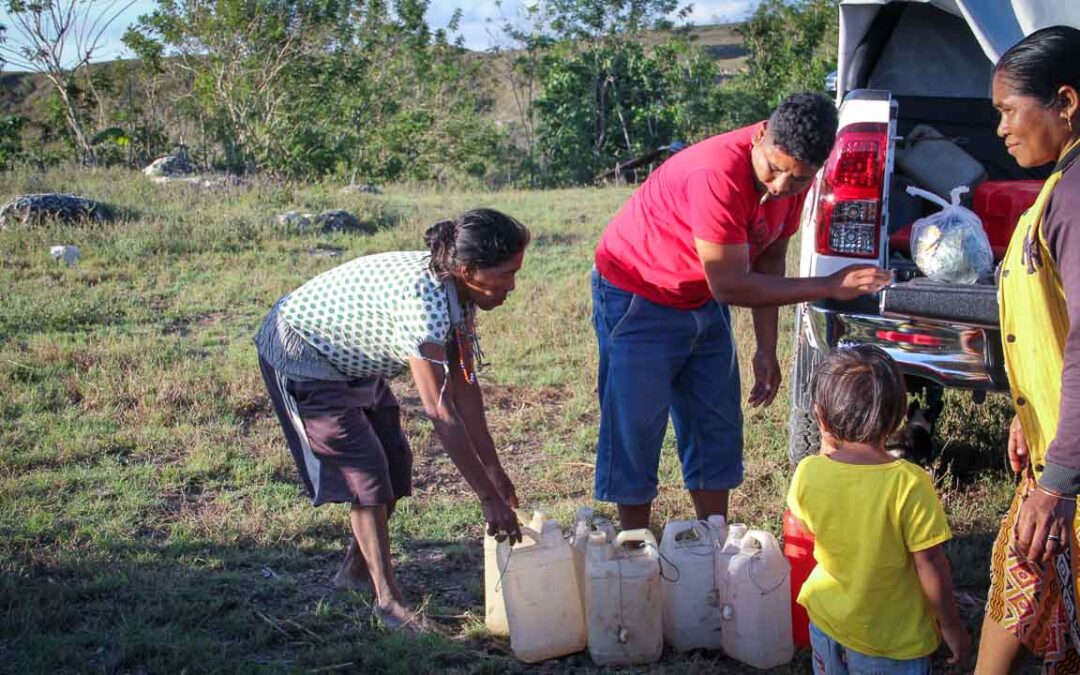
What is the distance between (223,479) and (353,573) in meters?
1.26

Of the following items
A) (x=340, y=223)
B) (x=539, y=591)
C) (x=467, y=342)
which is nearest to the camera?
(x=539, y=591)

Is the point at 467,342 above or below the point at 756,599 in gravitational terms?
above

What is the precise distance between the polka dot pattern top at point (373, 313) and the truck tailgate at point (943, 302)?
1.49 metres

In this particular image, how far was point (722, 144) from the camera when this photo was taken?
129 inches

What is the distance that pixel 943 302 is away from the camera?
3.50 meters

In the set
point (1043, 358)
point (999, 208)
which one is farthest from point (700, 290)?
point (999, 208)

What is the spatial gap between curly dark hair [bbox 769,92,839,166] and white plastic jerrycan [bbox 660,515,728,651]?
1154 mm

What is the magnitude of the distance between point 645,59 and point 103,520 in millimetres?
17556

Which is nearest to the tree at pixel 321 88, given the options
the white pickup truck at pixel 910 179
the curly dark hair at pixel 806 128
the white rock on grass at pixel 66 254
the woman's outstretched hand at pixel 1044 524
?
the white rock on grass at pixel 66 254

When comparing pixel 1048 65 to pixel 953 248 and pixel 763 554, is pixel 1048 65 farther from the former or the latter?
pixel 763 554

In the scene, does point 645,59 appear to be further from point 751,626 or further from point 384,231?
point 751,626

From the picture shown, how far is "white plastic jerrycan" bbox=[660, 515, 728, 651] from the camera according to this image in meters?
3.24

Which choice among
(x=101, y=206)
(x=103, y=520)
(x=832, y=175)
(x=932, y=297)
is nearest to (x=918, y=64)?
(x=832, y=175)

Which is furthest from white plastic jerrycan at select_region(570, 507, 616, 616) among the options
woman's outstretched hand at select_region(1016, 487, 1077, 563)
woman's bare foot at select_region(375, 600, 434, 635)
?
woman's outstretched hand at select_region(1016, 487, 1077, 563)
